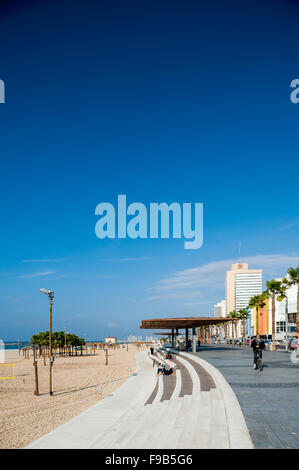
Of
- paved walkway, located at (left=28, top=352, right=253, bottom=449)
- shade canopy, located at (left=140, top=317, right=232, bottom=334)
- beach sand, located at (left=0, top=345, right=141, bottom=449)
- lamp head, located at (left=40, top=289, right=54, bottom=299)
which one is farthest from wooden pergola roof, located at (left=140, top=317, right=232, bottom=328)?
paved walkway, located at (left=28, top=352, right=253, bottom=449)

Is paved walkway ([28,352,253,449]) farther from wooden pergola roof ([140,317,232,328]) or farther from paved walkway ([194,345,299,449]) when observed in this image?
wooden pergola roof ([140,317,232,328])

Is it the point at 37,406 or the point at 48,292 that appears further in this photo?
the point at 48,292

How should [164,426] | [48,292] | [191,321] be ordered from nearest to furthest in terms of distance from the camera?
[164,426] → [48,292] → [191,321]

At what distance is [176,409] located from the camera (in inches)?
440

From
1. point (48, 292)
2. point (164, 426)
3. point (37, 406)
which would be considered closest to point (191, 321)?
point (48, 292)

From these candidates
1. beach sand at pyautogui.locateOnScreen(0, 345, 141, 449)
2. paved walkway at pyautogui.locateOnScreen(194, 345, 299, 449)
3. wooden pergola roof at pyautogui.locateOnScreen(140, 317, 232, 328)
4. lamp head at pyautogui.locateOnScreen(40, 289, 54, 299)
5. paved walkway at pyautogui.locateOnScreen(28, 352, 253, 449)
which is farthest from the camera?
wooden pergola roof at pyautogui.locateOnScreen(140, 317, 232, 328)

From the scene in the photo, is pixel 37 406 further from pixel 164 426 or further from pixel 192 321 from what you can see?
pixel 192 321

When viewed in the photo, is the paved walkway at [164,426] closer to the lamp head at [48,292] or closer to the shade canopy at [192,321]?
the lamp head at [48,292]

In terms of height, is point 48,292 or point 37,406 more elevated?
point 48,292

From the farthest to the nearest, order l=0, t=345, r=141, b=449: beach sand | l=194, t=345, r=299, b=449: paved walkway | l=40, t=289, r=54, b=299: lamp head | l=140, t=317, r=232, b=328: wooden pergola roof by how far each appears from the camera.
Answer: l=140, t=317, r=232, b=328: wooden pergola roof → l=40, t=289, r=54, b=299: lamp head → l=0, t=345, r=141, b=449: beach sand → l=194, t=345, r=299, b=449: paved walkway

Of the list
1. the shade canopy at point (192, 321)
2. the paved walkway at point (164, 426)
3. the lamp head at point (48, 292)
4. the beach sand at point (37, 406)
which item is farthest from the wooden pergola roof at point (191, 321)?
the paved walkway at point (164, 426)
